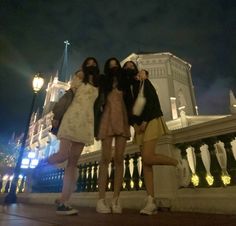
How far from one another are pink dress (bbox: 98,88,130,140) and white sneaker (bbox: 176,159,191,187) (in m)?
1.08

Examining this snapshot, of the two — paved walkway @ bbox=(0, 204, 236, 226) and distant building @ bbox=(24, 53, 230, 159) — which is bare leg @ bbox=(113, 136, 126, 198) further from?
distant building @ bbox=(24, 53, 230, 159)

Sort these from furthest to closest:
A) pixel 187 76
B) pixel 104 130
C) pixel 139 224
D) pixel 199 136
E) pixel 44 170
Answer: pixel 187 76 < pixel 44 170 < pixel 199 136 < pixel 104 130 < pixel 139 224

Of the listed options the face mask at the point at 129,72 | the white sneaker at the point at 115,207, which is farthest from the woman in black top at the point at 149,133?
the white sneaker at the point at 115,207

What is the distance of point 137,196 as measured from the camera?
4105 mm

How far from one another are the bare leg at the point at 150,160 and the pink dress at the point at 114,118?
0.35m

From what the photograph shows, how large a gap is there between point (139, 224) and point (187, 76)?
1131 inches

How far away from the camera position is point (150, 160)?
310 centimetres

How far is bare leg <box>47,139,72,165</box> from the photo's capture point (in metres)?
3.14

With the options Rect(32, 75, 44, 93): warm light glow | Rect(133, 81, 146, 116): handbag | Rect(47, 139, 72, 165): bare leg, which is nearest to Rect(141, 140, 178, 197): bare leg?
Rect(133, 81, 146, 116): handbag

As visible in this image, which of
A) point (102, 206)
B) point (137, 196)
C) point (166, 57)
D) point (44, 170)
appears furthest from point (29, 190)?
point (166, 57)

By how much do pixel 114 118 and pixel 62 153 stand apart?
34.0 inches

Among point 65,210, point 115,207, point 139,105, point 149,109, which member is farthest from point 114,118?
point 65,210

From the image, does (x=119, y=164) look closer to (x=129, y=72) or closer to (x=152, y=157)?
(x=152, y=157)

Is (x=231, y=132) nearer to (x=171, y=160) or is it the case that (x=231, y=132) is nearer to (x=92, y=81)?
(x=171, y=160)
